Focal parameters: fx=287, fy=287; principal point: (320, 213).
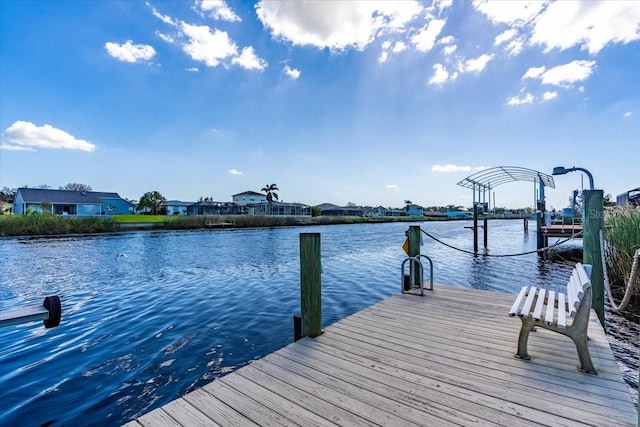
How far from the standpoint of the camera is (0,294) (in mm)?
8383

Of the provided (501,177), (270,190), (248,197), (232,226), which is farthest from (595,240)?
(248,197)

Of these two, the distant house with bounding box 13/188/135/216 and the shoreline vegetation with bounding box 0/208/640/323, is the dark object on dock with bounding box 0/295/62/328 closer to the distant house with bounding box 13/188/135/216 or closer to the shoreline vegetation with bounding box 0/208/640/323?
the shoreline vegetation with bounding box 0/208/640/323

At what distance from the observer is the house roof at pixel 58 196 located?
40578mm

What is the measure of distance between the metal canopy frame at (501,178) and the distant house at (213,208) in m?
50.1

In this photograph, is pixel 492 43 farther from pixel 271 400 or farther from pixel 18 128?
pixel 18 128

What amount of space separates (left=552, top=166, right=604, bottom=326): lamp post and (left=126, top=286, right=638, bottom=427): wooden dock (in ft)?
1.94

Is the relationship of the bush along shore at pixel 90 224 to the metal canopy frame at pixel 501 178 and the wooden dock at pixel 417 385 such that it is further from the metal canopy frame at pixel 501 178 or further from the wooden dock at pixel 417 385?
the wooden dock at pixel 417 385

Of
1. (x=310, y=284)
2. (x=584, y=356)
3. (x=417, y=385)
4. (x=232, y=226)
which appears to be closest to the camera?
(x=417, y=385)

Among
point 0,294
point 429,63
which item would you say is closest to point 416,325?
point 0,294

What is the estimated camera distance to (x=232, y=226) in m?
40.1

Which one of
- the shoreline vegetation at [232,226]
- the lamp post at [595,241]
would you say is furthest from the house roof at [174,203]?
the lamp post at [595,241]

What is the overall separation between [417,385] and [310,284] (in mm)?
1461

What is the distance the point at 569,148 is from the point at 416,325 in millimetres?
17746

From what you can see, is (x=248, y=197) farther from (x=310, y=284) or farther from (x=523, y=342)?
(x=523, y=342)
